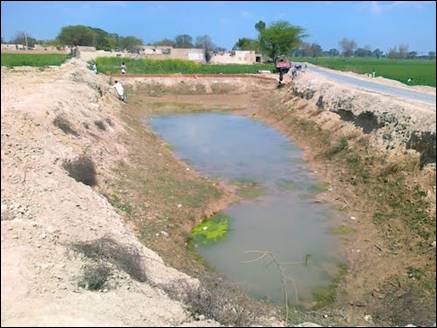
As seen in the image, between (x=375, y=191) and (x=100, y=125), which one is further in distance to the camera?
(x=100, y=125)

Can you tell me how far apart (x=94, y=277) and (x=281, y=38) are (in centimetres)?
6329

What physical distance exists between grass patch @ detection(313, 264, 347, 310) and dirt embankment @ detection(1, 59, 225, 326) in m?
2.70

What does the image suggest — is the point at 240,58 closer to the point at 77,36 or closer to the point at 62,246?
the point at 77,36

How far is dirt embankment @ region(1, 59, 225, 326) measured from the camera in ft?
18.5

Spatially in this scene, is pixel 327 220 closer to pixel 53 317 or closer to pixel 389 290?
pixel 389 290

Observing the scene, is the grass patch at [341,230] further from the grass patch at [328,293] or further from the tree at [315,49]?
the tree at [315,49]

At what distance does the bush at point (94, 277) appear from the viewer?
6.40 metres

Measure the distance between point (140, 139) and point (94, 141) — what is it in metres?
5.57

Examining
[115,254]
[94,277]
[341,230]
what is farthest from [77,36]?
[94,277]

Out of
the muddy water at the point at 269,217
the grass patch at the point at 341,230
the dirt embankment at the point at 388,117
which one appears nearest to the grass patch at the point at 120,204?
the muddy water at the point at 269,217

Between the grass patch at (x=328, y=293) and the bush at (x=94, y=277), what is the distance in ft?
14.3

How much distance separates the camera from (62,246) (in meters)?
7.20

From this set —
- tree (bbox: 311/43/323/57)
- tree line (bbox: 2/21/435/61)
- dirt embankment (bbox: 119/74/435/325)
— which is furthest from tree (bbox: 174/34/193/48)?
dirt embankment (bbox: 119/74/435/325)

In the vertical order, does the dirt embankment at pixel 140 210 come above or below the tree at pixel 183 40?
below
